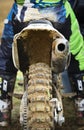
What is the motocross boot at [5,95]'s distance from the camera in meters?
2.62

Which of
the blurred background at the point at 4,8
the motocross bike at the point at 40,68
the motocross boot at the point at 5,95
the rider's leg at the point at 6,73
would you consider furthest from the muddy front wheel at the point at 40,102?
the blurred background at the point at 4,8

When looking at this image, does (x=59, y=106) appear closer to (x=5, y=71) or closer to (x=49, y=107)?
(x=49, y=107)

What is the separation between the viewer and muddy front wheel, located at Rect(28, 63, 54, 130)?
1.85 m

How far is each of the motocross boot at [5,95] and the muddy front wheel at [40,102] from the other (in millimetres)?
648

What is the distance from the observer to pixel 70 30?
7.92 ft

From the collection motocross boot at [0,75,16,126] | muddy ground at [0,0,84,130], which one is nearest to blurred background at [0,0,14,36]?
muddy ground at [0,0,84,130]

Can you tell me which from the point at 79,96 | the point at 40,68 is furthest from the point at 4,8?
the point at 40,68

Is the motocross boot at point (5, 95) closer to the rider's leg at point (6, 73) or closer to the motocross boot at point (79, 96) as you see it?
the rider's leg at point (6, 73)

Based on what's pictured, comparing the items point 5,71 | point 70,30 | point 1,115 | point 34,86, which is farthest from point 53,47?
point 1,115

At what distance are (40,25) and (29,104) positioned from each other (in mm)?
371

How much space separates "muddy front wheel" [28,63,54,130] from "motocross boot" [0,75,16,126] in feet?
2.13

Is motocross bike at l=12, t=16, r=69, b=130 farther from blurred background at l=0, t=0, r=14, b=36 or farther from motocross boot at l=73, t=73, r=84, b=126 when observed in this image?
blurred background at l=0, t=0, r=14, b=36

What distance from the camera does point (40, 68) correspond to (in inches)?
79.5

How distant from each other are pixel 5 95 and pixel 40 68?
67cm
